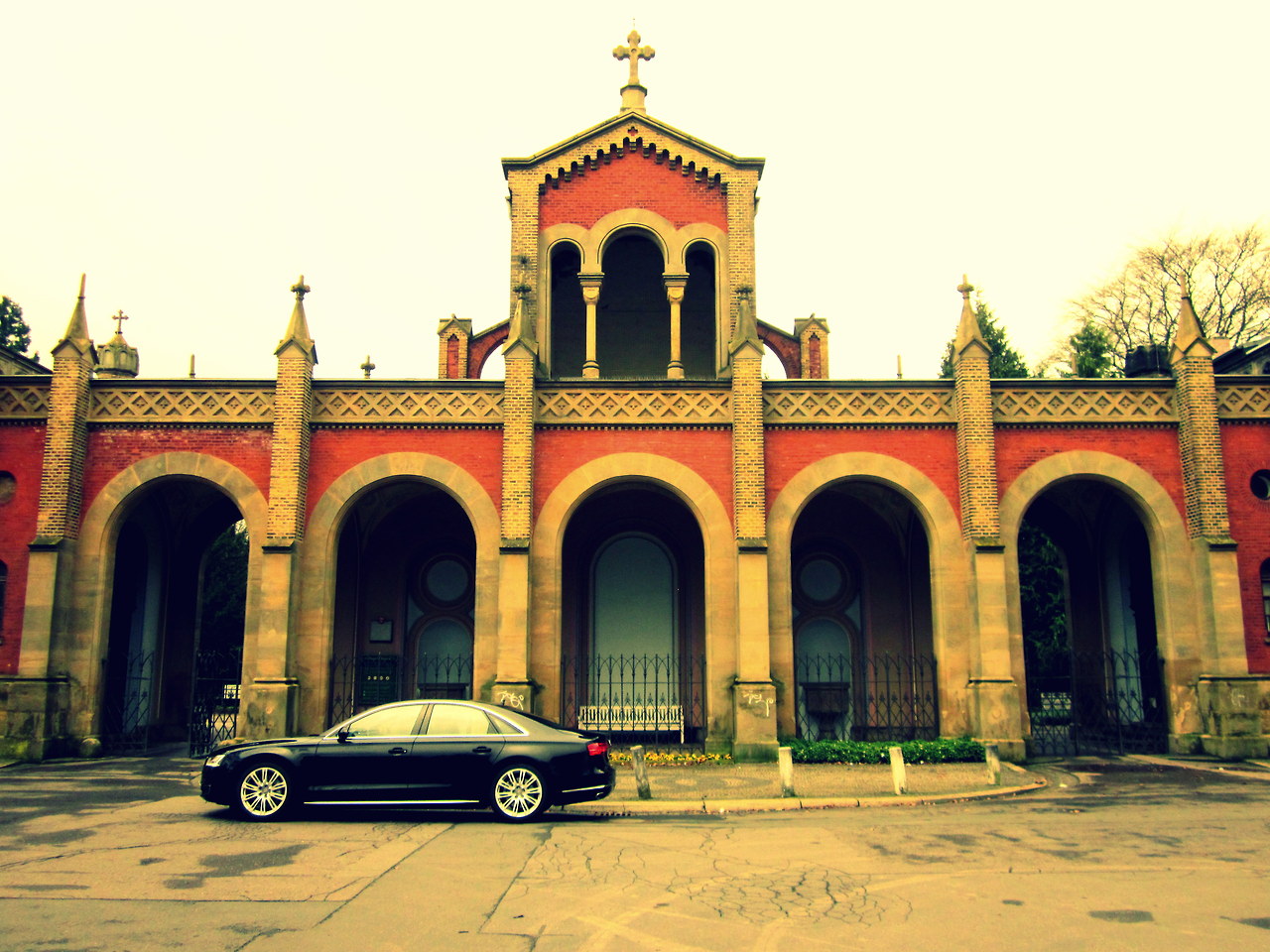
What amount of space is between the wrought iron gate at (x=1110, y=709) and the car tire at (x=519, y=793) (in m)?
11.4

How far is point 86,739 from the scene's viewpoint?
18172mm

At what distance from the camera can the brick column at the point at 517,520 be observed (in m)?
17.8

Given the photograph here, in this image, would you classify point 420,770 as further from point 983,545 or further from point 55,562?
point 983,545

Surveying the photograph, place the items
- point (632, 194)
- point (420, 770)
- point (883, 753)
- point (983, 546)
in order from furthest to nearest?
point (632, 194)
point (983, 546)
point (883, 753)
point (420, 770)

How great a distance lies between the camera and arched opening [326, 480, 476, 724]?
22.1 meters

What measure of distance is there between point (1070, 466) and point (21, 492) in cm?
2067

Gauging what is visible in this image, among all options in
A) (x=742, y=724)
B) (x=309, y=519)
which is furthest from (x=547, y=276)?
(x=742, y=724)

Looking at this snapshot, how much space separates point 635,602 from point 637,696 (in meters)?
2.14

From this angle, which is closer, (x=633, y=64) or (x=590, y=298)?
(x=590, y=298)

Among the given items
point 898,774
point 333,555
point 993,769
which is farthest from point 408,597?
point 993,769

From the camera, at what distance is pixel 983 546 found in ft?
60.1

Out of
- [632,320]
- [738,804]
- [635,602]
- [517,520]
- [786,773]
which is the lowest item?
[738,804]

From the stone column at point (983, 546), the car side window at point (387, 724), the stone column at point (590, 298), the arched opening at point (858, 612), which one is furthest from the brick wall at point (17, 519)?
the stone column at point (983, 546)

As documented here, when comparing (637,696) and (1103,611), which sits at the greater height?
(1103,611)
